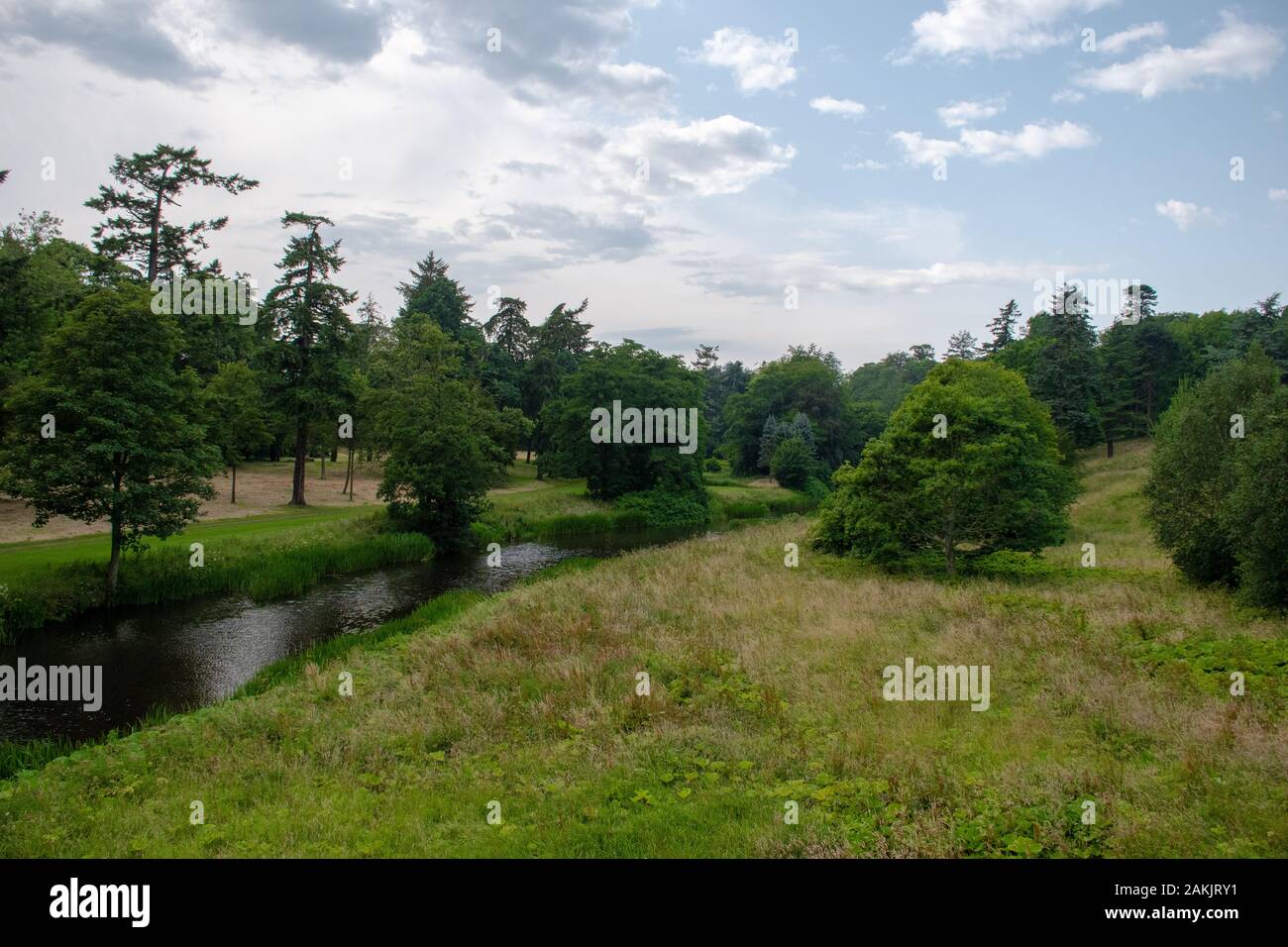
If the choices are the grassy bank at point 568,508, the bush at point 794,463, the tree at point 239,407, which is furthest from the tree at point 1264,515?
the bush at point 794,463

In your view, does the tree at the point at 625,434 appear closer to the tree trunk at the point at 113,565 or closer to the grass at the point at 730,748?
the tree trunk at the point at 113,565

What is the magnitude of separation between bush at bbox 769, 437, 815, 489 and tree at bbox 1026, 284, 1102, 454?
2164 centimetres

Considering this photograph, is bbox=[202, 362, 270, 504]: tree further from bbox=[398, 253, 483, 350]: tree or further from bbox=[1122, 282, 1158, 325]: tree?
bbox=[1122, 282, 1158, 325]: tree

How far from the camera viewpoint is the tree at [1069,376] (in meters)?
59.5

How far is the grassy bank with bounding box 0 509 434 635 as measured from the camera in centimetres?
2175

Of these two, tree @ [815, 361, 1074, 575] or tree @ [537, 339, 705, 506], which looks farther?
tree @ [537, 339, 705, 506]

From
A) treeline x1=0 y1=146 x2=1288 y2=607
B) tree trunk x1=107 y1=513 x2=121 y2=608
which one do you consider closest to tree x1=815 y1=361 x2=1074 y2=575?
treeline x1=0 y1=146 x2=1288 y2=607

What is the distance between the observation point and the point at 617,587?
80.4ft

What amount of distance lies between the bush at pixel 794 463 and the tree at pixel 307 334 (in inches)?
1787
